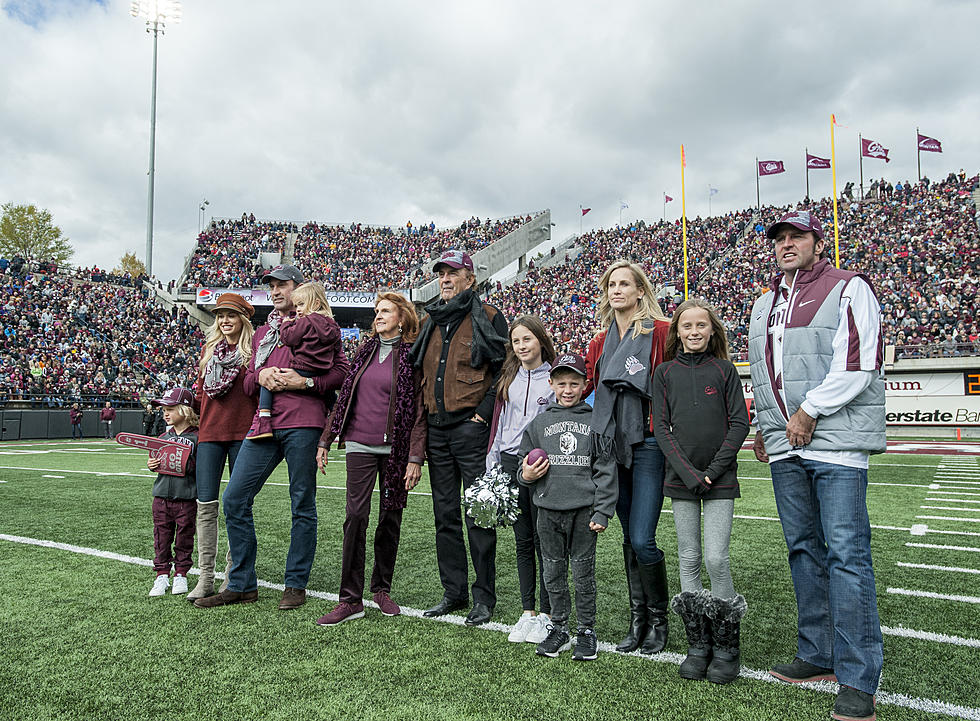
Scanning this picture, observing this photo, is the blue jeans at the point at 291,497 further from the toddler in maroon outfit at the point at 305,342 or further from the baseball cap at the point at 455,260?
the baseball cap at the point at 455,260

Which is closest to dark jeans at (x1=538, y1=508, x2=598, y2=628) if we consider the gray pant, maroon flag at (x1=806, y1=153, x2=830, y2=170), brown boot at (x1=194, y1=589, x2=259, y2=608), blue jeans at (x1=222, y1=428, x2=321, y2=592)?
the gray pant

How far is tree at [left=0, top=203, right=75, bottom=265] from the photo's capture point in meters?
43.2

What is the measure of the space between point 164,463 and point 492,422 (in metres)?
2.34

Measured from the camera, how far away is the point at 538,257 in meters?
48.8

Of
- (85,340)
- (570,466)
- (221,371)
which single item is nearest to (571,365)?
(570,466)

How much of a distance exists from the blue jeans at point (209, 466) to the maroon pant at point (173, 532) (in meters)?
0.31

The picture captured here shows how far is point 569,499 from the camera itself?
3.40 meters

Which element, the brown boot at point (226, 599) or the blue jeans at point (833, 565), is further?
the brown boot at point (226, 599)

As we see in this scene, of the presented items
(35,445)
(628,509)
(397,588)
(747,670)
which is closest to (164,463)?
(397,588)

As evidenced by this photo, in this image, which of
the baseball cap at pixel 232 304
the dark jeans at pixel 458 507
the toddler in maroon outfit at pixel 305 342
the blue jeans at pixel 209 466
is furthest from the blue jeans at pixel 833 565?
the baseball cap at pixel 232 304

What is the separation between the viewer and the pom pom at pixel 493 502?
3646mm

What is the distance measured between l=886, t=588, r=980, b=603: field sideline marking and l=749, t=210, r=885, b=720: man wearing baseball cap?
197 cm

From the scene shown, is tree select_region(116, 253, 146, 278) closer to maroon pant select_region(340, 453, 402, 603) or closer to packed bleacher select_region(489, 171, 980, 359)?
packed bleacher select_region(489, 171, 980, 359)

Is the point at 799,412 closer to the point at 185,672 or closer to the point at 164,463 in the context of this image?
the point at 185,672
